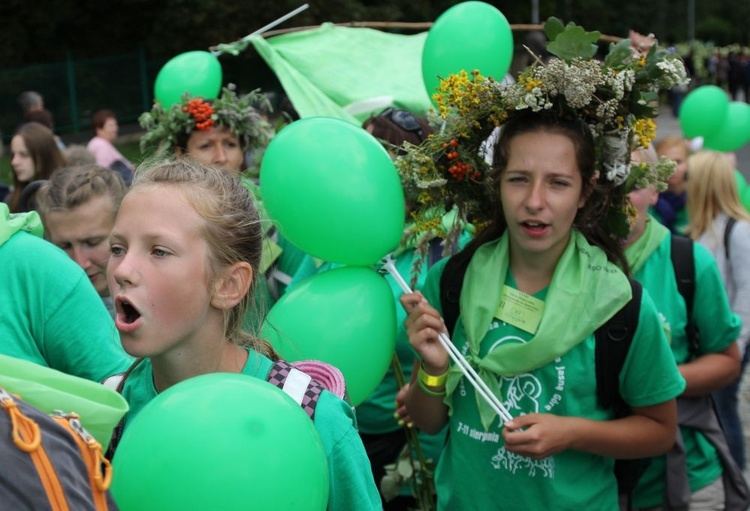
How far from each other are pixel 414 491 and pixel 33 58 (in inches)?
1082

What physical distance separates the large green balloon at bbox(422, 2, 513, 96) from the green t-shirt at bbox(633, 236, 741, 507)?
0.96 meters

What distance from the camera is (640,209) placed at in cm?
358

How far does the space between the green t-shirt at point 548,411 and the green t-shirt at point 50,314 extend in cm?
103

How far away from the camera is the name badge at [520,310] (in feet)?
8.93

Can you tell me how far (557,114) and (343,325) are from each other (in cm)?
86

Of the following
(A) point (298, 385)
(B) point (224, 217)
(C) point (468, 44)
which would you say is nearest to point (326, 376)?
(A) point (298, 385)

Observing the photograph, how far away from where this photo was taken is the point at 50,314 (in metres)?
2.33

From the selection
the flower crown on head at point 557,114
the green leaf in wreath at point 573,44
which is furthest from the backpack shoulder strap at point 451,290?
the green leaf in wreath at point 573,44

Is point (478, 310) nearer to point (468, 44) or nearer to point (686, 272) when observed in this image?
point (686, 272)

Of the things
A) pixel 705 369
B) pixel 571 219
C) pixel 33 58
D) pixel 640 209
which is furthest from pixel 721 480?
pixel 33 58

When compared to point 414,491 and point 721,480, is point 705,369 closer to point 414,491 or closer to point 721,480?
point 721,480

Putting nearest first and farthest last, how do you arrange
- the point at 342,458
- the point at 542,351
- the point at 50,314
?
the point at 342,458 < the point at 50,314 < the point at 542,351

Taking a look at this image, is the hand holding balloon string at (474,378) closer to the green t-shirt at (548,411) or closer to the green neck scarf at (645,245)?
the green t-shirt at (548,411)

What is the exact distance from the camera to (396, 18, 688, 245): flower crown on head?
2.66 m
